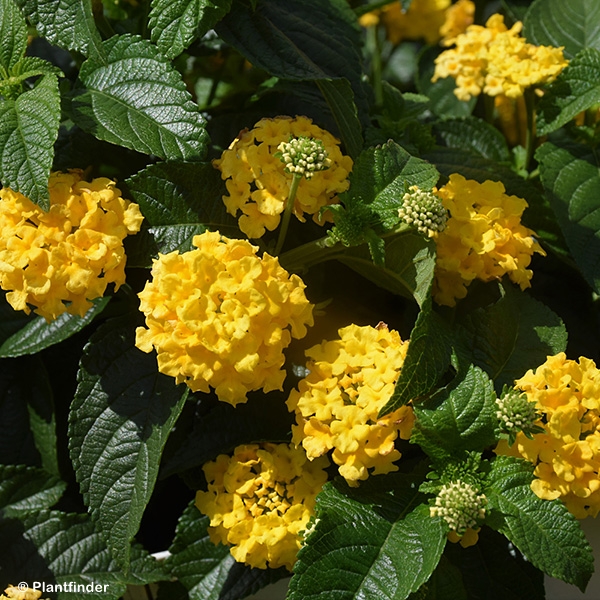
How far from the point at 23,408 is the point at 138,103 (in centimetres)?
54

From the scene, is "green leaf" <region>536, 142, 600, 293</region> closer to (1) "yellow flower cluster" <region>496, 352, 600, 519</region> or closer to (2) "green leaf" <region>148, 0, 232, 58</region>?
(1) "yellow flower cluster" <region>496, 352, 600, 519</region>

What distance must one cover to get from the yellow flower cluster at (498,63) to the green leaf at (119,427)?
742 mm

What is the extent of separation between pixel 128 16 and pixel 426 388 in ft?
2.61

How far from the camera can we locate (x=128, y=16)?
1283 mm

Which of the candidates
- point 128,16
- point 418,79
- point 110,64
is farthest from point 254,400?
point 418,79

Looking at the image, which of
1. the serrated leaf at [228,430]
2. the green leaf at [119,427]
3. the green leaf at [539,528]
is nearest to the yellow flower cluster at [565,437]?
the green leaf at [539,528]

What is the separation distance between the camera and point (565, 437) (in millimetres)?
932

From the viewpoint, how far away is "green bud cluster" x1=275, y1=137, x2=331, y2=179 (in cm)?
94

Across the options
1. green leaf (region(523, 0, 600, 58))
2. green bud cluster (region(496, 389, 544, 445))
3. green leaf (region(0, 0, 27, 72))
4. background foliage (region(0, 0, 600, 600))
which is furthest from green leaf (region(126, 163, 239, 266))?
green leaf (region(523, 0, 600, 58))

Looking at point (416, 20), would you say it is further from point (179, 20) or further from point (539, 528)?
point (539, 528)

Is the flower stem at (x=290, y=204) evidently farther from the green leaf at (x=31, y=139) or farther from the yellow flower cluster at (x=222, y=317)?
the green leaf at (x=31, y=139)

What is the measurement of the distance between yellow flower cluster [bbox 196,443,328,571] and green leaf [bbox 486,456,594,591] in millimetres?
241

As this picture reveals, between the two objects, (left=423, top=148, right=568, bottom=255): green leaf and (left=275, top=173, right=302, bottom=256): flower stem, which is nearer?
(left=275, top=173, right=302, bottom=256): flower stem

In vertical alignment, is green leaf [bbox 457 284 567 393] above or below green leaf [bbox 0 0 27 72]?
below
